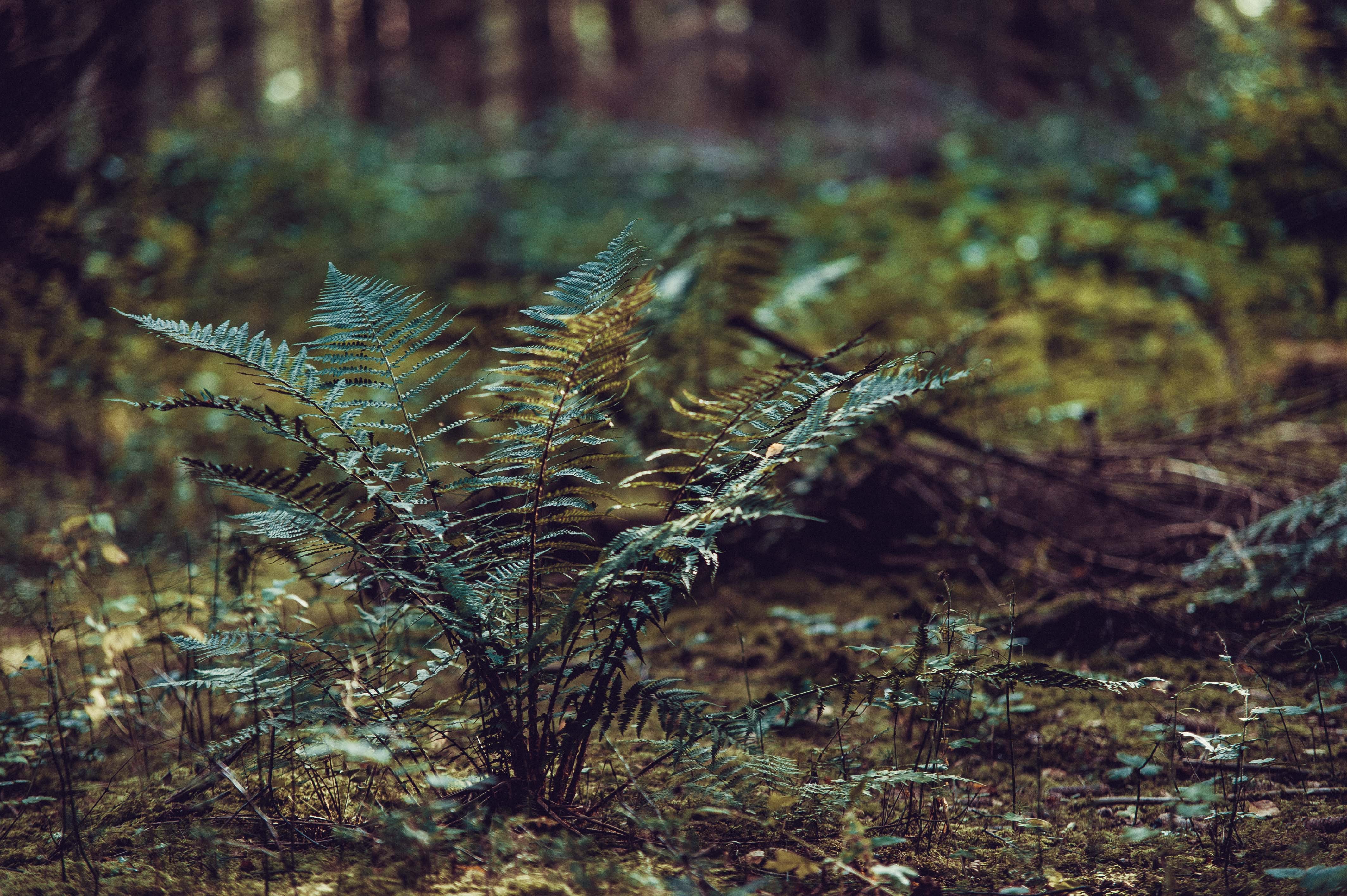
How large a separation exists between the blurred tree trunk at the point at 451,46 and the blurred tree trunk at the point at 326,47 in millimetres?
1970

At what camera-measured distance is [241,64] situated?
15.4 metres

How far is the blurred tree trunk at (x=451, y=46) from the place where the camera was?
1683 cm

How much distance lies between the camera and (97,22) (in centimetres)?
417

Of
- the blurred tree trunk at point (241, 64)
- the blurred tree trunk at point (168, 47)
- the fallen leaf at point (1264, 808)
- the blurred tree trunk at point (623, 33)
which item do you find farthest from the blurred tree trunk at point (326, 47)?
the fallen leaf at point (1264, 808)

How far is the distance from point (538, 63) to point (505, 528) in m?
16.3

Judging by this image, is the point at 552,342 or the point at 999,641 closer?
the point at 552,342

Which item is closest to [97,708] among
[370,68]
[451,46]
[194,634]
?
[194,634]

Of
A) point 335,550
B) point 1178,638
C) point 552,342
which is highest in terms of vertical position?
point 552,342

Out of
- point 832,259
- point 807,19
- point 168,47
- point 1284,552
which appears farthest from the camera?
point 807,19

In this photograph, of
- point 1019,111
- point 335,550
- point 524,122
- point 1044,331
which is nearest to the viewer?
point 335,550

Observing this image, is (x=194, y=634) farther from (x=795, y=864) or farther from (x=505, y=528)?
(x=795, y=864)

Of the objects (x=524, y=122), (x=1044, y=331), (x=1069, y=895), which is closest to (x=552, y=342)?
(x=1069, y=895)

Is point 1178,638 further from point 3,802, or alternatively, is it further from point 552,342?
point 3,802

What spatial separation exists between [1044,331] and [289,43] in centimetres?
3192
